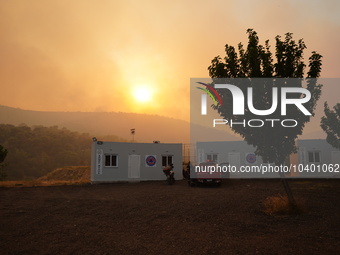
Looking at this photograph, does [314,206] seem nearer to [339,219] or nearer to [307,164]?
[339,219]

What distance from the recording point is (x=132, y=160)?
25484 millimetres

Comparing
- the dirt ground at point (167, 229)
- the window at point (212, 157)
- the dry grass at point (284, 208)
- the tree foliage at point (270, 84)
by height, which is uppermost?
the tree foliage at point (270, 84)

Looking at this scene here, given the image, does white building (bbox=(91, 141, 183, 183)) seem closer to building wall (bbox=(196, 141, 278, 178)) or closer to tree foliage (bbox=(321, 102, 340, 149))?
building wall (bbox=(196, 141, 278, 178))

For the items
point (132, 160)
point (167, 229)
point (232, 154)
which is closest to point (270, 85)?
point (167, 229)

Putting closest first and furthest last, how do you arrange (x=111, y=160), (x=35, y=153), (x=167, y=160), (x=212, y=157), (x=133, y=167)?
(x=111, y=160) → (x=133, y=167) → (x=167, y=160) → (x=212, y=157) → (x=35, y=153)

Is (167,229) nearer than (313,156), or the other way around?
(167,229)

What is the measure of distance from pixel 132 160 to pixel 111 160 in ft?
6.27

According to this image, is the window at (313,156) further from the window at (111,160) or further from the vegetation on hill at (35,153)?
the vegetation on hill at (35,153)

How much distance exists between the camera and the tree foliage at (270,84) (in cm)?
1111

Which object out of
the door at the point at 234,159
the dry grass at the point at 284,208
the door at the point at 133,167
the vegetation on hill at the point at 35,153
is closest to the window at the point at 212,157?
the door at the point at 234,159

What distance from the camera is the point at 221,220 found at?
9484 mm

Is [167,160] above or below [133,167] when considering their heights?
above

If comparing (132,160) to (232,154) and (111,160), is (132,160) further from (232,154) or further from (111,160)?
(232,154)

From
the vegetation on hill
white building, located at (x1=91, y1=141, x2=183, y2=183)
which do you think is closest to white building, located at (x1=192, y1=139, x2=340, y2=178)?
white building, located at (x1=91, y1=141, x2=183, y2=183)
